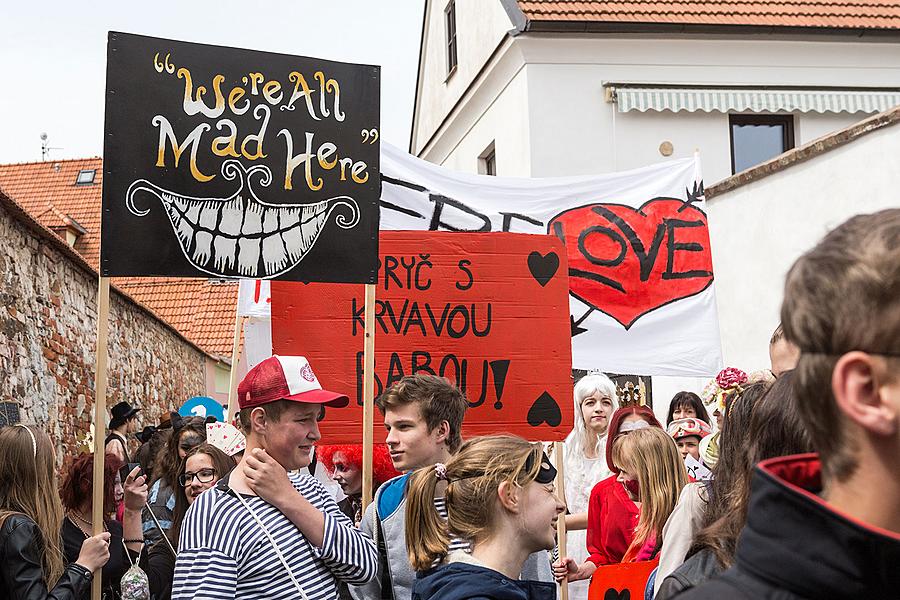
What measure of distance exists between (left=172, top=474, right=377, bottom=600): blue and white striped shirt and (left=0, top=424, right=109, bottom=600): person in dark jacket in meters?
1.16

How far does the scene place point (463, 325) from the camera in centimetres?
599

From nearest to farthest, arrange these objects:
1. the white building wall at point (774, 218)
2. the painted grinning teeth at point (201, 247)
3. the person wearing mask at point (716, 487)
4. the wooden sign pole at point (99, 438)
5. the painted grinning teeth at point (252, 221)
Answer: the person wearing mask at point (716, 487), the wooden sign pole at point (99, 438), the painted grinning teeth at point (201, 247), the painted grinning teeth at point (252, 221), the white building wall at point (774, 218)

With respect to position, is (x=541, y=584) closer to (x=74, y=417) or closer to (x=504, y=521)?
(x=504, y=521)

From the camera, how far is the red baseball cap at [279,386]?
3.65m

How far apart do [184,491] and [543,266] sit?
7.34 ft

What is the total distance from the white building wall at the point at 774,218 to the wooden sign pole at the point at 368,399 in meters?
5.43

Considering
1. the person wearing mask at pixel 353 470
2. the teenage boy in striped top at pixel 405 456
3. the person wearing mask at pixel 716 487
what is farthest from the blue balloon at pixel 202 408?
the person wearing mask at pixel 716 487

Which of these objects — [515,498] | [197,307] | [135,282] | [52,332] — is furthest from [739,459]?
[135,282]

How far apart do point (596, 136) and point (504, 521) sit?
13.5m

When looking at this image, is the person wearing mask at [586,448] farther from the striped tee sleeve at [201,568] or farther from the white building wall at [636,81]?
the white building wall at [636,81]

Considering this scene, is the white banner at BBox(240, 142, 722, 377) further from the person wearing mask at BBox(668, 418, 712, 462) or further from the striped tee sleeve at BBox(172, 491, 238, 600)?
the striped tee sleeve at BBox(172, 491, 238, 600)

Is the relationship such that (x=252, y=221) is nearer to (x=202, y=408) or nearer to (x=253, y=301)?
(x=253, y=301)

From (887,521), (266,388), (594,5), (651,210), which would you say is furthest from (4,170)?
(887,521)

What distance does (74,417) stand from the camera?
36.4ft
